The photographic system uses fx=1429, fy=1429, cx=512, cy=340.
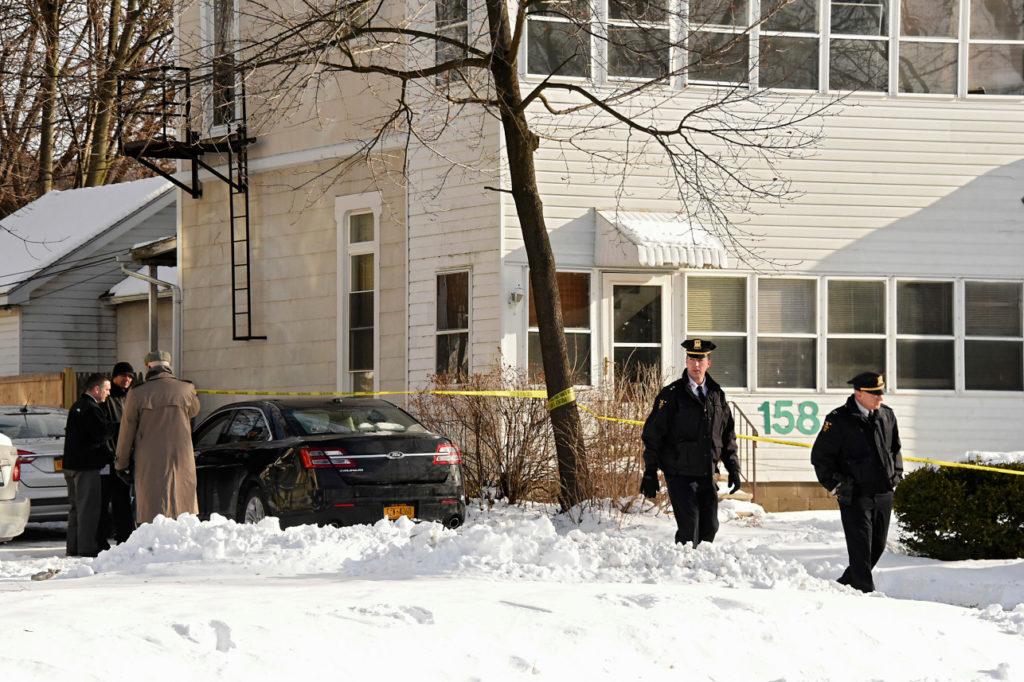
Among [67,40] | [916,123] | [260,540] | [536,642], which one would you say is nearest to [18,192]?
[67,40]

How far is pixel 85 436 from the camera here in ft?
42.5

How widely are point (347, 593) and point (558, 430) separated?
20.4 feet

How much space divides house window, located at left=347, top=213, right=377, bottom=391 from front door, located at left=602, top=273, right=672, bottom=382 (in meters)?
3.44

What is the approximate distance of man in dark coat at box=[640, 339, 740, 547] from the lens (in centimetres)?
1034

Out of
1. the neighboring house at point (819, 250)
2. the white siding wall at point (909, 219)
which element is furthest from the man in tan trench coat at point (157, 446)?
the white siding wall at point (909, 219)

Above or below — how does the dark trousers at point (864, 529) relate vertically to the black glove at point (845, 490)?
below

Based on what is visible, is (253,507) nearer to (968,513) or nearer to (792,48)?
(968,513)

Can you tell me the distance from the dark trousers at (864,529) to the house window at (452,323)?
8.32 metres

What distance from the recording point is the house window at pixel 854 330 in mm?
18281

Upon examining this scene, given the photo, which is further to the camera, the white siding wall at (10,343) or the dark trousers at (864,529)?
the white siding wall at (10,343)

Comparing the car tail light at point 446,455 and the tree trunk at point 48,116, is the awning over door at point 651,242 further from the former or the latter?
the tree trunk at point 48,116

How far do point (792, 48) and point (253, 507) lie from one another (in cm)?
946

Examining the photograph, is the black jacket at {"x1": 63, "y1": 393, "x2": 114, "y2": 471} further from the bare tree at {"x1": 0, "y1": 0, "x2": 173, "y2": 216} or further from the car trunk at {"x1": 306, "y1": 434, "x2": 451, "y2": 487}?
the bare tree at {"x1": 0, "y1": 0, "x2": 173, "y2": 216}

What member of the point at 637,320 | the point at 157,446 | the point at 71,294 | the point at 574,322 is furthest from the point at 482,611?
the point at 71,294
